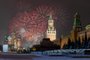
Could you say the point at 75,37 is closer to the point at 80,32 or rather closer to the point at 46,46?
the point at 80,32

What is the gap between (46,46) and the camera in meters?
162

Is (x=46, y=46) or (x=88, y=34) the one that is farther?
(x=88, y=34)

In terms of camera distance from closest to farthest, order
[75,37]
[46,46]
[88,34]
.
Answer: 1. [46,46]
2. [88,34]
3. [75,37]

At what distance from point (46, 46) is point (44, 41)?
1661 centimetres

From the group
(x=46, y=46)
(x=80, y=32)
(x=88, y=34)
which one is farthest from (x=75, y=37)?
(x=46, y=46)

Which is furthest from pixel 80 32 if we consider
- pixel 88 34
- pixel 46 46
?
pixel 46 46

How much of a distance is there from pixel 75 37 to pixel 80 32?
5.21 meters

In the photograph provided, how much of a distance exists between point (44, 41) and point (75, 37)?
23.6 meters

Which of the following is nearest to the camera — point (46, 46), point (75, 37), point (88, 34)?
point (46, 46)

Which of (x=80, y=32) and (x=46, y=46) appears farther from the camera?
(x=80, y=32)

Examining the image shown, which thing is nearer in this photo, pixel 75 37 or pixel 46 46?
pixel 46 46

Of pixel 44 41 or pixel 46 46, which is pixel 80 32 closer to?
pixel 44 41

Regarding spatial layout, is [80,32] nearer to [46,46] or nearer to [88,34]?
[88,34]

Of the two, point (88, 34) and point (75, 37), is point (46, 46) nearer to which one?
point (88, 34)
